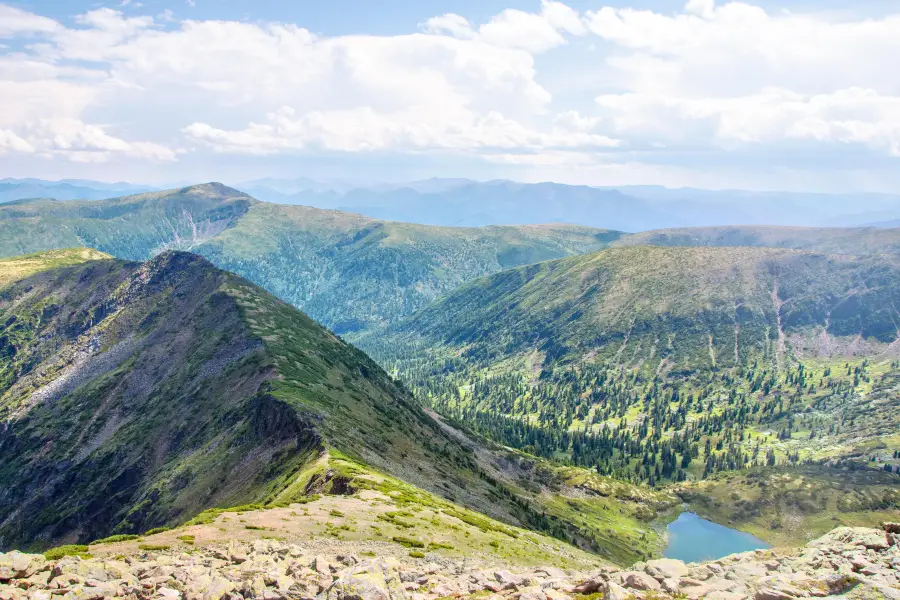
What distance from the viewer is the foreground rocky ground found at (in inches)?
1198

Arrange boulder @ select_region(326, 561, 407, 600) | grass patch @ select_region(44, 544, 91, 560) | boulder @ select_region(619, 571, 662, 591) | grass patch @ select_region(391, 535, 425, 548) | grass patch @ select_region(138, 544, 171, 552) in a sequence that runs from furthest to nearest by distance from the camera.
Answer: grass patch @ select_region(391, 535, 425, 548)
grass patch @ select_region(138, 544, 171, 552)
grass patch @ select_region(44, 544, 91, 560)
boulder @ select_region(326, 561, 407, 600)
boulder @ select_region(619, 571, 662, 591)

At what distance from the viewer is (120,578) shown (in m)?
37.4

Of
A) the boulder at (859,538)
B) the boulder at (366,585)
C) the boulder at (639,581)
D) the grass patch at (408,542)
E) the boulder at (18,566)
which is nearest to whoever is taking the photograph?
the boulder at (639,581)

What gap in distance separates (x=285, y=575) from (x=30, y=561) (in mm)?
17233

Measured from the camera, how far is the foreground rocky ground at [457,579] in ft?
99.9

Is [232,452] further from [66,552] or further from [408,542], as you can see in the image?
[66,552]

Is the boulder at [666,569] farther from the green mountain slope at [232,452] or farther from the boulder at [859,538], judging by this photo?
the green mountain slope at [232,452]

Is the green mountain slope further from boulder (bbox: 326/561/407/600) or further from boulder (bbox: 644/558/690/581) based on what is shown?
boulder (bbox: 644/558/690/581)

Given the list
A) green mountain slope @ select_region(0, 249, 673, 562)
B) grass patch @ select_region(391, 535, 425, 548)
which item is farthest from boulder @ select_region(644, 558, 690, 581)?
green mountain slope @ select_region(0, 249, 673, 562)

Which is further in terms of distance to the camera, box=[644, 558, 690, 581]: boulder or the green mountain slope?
the green mountain slope

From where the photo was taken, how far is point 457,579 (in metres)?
40.0

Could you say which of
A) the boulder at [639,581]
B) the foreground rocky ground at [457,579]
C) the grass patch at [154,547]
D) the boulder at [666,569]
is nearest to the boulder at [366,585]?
the foreground rocky ground at [457,579]

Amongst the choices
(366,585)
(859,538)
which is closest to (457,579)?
(366,585)

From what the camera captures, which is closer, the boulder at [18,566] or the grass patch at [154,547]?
the boulder at [18,566]
